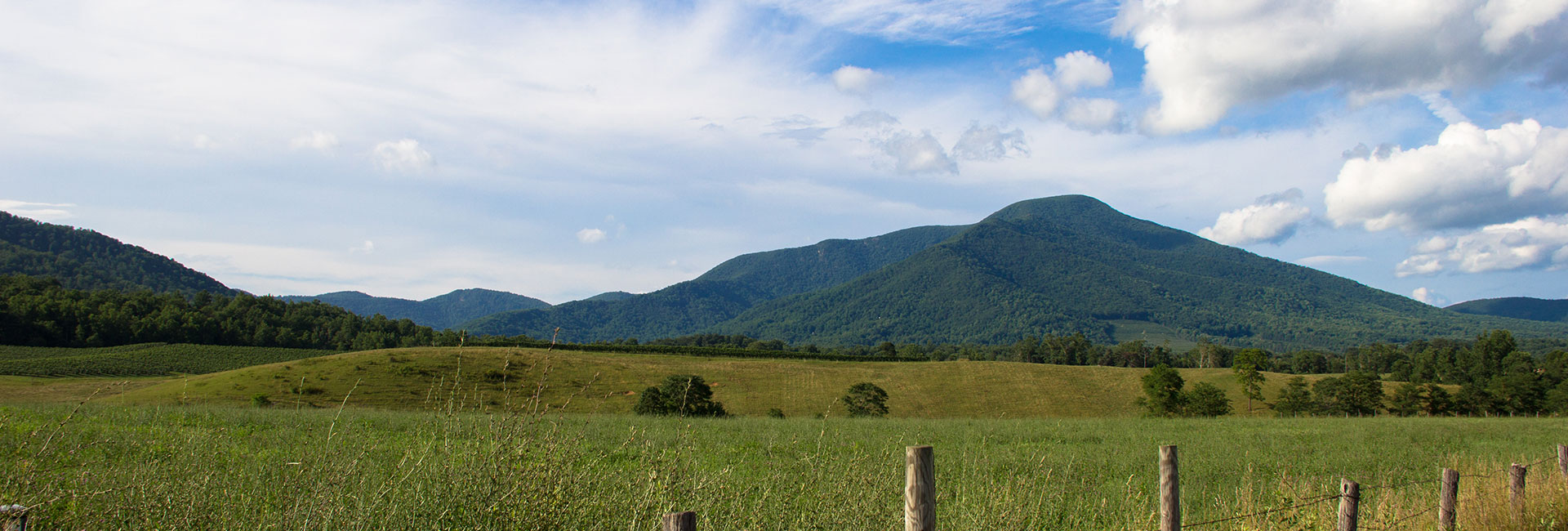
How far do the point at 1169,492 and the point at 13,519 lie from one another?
19.1 ft

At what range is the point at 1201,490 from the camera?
1134cm

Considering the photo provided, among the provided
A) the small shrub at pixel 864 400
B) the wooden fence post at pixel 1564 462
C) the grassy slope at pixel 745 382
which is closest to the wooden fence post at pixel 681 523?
the wooden fence post at pixel 1564 462

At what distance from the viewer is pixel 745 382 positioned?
69.1 m

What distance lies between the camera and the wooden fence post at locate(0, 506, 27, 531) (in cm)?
262

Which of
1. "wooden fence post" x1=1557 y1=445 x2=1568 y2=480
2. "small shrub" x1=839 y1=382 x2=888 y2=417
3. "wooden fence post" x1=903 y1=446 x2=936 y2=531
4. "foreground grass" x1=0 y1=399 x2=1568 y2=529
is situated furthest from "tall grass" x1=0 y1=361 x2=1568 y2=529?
"small shrub" x1=839 y1=382 x2=888 y2=417

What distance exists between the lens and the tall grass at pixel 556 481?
13.4 feet

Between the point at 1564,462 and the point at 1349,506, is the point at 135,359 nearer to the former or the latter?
the point at 1349,506

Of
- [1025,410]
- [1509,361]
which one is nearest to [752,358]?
[1025,410]

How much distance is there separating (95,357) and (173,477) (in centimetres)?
9147

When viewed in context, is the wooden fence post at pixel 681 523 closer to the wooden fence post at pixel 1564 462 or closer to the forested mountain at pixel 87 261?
the wooden fence post at pixel 1564 462

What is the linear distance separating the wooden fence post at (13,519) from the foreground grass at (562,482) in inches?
5.2

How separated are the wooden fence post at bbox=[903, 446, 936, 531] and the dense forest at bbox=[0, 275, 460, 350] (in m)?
81.7

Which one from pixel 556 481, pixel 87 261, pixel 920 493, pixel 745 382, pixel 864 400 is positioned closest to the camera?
pixel 920 493

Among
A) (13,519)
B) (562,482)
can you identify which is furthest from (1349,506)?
(13,519)
